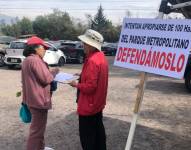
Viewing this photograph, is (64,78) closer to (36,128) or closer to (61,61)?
(36,128)

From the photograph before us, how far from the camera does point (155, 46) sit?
459 centimetres

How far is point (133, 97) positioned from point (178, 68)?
7971 millimetres

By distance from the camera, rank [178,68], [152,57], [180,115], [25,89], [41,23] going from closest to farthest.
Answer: [178,68] → [152,57] → [25,89] → [180,115] → [41,23]

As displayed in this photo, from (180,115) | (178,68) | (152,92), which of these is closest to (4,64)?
(152,92)

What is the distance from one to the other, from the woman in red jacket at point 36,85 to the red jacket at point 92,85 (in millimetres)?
694

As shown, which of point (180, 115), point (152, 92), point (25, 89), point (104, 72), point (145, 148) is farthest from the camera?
point (152, 92)

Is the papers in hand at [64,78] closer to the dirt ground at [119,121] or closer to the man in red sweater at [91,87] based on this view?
the man in red sweater at [91,87]

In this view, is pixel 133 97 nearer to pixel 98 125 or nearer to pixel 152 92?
pixel 152 92

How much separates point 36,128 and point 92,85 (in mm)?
1274

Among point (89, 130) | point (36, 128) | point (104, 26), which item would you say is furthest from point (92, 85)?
point (104, 26)

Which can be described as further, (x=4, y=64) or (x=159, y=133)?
(x=4, y=64)

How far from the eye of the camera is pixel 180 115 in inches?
380

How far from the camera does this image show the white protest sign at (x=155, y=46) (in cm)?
429

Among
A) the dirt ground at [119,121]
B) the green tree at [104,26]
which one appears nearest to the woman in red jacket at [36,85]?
the dirt ground at [119,121]
